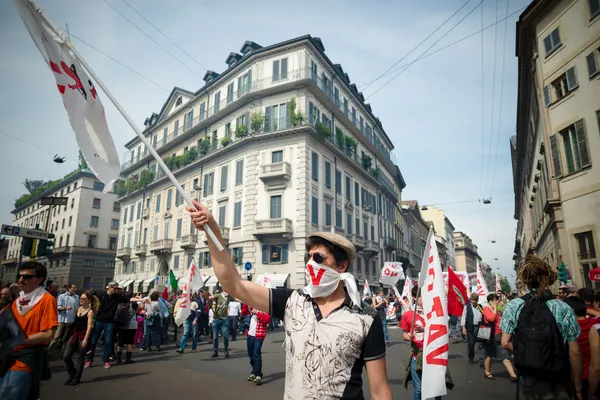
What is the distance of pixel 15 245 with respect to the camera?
65.1 metres

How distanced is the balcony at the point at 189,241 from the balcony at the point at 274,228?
7610mm

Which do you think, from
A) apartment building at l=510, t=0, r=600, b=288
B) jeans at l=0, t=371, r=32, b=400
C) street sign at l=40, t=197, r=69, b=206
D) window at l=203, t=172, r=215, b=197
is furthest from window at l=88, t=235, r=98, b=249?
jeans at l=0, t=371, r=32, b=400

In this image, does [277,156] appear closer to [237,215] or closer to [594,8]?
[237,215]

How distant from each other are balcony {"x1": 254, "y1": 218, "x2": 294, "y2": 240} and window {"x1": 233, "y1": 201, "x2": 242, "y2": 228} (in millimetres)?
2542

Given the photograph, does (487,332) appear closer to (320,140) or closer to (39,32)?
(39,32)

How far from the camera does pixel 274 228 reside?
83.6 ft

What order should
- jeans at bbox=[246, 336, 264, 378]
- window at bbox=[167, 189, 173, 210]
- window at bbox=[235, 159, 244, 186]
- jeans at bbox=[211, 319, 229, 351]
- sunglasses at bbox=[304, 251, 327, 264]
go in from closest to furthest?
1. sunglasses at bbox=[304, 251, 327, 264]
2. jeans at bbox=[246, 336, 264, 378]
3. jeans at bbox=[211, 319, 229, 351]
4. window at bbox=[235, 159, 244, 186]
5. window at bbox=[167, 189, 173, 210]

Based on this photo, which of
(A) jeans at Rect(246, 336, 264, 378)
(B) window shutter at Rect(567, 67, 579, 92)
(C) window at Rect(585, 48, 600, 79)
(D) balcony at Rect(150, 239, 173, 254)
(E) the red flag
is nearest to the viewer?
(E) the red flag

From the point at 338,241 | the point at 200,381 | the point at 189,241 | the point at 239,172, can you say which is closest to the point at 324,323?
the point at 338,241

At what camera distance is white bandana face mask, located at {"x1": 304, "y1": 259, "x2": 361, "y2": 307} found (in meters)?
2.15

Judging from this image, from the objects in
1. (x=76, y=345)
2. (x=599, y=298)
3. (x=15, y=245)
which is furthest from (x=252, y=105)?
(x=15, y=245)

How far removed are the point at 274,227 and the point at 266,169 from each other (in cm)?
452

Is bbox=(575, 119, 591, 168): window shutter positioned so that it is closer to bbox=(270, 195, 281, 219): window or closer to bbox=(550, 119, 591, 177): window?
bbox=(550, 119, 591, 177): window

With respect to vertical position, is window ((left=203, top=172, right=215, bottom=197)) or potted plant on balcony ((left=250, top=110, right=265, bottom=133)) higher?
potted plant on balcony ((left=250, top=110, right=265, bottom=133))
